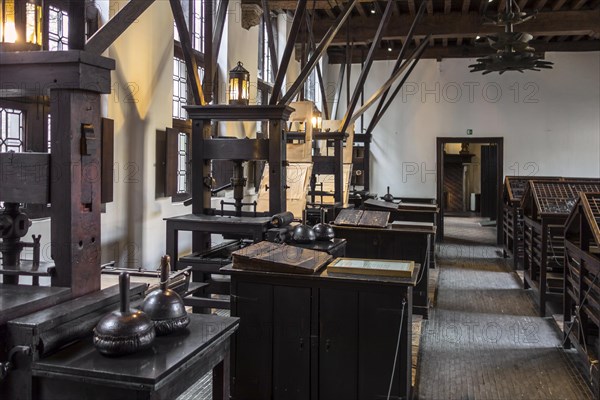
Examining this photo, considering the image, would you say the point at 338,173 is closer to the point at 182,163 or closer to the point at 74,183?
the point at 182,163

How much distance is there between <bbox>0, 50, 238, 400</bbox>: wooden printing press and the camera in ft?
5.00

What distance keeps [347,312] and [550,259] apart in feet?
11.0

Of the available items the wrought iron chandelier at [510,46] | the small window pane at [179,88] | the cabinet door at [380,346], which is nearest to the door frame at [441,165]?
the wrought iron chandelier at [510,46]

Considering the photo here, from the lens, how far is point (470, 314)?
5277mm

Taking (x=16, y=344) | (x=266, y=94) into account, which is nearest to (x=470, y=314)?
(x=16, y=344)

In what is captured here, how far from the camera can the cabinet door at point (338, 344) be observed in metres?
2.79

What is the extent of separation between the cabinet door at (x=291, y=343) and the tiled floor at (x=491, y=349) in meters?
0.90

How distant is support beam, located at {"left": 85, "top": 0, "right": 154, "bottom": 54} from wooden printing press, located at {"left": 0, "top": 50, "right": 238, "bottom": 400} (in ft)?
1.00

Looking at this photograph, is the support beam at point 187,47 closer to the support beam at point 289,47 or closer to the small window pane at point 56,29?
the support beam at point 289,47

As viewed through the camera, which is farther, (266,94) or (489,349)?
(266,94)

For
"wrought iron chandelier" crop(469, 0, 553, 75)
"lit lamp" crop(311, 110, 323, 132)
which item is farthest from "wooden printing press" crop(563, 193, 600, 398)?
"lit lamp" crop(311, 110, 323, 132)

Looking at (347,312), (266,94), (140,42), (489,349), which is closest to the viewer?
(347,312)

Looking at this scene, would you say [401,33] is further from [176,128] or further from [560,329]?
[560,329]

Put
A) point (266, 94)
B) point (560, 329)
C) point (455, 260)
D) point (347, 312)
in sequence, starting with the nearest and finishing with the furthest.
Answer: point (347, 312) < point (560, 329) < point (455, 260) < point (266, 94)
